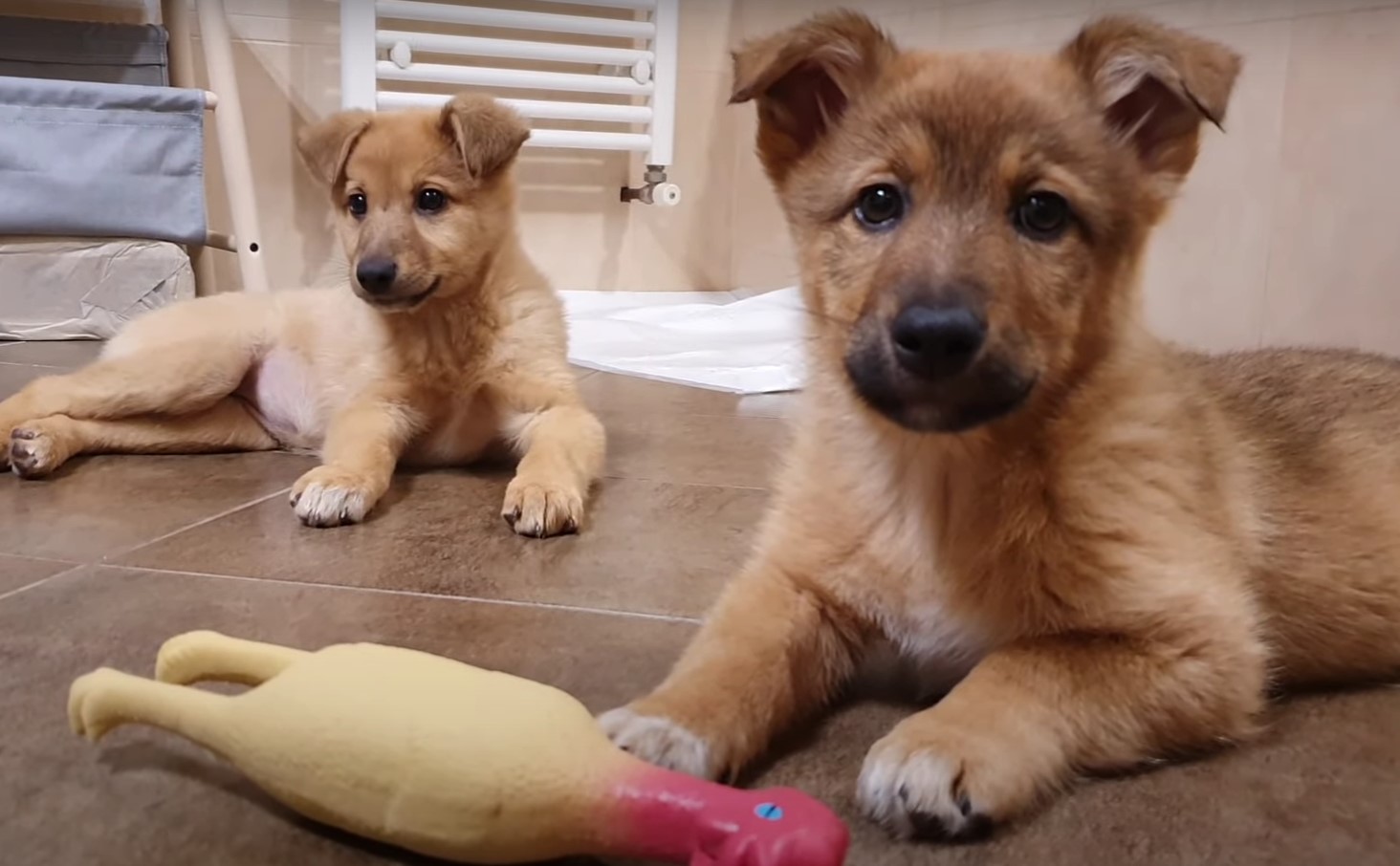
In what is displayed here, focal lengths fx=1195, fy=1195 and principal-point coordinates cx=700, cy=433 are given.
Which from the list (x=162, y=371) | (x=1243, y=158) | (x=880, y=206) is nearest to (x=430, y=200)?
(x=162, y=371)

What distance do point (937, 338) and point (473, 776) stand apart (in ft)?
2.03

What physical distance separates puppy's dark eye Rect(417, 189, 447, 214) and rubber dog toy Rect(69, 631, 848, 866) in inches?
77.2

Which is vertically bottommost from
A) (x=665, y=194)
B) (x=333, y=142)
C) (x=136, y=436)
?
(x=136, y=436)

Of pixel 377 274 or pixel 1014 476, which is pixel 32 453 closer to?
pixel 377 274

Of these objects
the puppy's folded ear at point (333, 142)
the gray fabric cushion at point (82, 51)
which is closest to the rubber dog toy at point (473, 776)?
the puppy's folded ear at point (333, 142)

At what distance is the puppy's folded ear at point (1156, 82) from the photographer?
1.37 meters

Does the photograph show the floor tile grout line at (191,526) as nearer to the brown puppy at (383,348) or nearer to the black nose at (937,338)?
the brown puppy at (383,348)

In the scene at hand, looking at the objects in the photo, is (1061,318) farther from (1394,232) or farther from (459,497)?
(1394,232)

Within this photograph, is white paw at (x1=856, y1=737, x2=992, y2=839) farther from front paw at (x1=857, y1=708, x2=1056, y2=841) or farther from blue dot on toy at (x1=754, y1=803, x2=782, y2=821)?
blue dot on toy at (x1=754, y1=803, x2=782, y2=821)

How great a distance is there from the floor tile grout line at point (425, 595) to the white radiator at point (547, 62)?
11.0ft

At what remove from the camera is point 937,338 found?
1.21 metres

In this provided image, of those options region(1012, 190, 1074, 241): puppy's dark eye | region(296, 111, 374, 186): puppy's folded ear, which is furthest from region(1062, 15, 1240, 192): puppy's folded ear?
region(296, 111, 374, 186): puppy's folded ear

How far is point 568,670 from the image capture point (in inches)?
57.2

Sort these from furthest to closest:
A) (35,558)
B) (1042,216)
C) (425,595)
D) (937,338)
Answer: (35,558), (425,595), (1042,216), (937,338)
